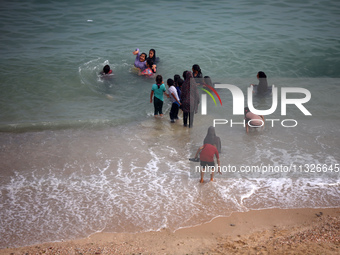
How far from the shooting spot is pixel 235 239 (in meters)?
6.10

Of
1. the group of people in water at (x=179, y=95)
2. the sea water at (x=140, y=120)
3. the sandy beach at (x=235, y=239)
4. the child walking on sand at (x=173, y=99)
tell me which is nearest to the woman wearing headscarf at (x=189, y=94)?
the group of people in water at (x=179, y=95)

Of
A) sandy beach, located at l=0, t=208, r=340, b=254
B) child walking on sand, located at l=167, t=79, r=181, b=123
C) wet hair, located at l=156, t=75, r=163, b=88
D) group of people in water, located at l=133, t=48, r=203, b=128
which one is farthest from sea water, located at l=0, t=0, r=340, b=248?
wet hair, located at l=156, t=75, r=163, b=88

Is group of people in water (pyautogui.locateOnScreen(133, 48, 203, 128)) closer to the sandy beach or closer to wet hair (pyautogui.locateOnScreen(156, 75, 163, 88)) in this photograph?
wet hair (pyautogui.locateOnScreen(156, 75, 163, 88))

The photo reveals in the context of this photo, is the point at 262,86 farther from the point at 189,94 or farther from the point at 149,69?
the point at 149,69

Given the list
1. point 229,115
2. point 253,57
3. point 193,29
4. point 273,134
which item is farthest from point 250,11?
point 273,134

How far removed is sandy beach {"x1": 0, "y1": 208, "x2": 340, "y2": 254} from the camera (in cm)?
574

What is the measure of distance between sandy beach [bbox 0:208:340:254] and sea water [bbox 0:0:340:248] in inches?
9.8

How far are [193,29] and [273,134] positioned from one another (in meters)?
12.2

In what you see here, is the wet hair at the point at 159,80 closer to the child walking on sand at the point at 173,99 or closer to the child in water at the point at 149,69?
the child walking on sand at the point at 173,99

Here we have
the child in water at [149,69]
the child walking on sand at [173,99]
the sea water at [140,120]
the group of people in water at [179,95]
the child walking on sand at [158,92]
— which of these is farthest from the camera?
the child in water at [149,69]

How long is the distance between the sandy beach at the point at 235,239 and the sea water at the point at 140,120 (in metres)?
0.25

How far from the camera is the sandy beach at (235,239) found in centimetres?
574

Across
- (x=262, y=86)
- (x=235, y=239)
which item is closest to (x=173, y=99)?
(x=262, y=86)

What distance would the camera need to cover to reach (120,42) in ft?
62.8
